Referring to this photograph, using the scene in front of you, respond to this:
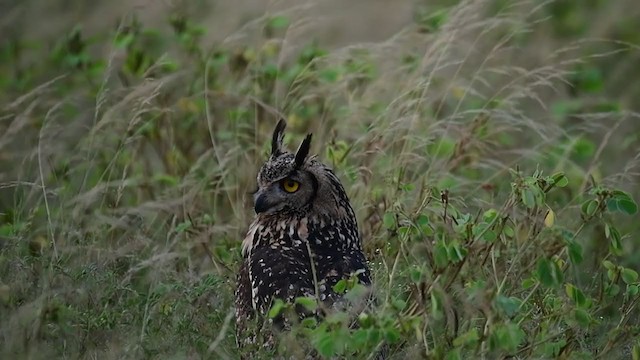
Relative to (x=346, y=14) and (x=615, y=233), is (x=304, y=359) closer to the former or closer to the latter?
(x=615, y=233)

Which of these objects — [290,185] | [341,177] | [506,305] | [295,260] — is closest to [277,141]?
[290,185]

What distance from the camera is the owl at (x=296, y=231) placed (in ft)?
18.2

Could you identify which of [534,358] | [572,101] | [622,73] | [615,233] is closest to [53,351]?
[534,358]

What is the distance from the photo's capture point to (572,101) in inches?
354

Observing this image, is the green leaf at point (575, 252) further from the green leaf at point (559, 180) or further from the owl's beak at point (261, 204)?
the owl's beak at point (261, 204)

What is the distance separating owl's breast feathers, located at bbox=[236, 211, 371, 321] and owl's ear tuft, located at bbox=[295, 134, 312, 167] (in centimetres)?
26

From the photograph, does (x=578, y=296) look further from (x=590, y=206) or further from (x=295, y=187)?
(x=295, y=187)

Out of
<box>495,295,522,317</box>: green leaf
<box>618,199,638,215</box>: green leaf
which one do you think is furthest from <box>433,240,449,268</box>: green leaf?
<box>618,199,638,215</box>: green leaf

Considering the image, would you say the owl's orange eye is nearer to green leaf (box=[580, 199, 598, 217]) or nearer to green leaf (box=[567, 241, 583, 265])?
green leaf (box=[580, 199, 598, 217])

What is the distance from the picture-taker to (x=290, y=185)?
596 centimetres

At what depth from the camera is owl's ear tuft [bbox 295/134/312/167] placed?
5719 mm

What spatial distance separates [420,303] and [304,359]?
47cm

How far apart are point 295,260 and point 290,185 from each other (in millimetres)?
487

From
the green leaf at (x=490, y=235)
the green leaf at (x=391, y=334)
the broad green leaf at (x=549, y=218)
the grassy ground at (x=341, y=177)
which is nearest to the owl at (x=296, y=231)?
the grassy ground at (x=341, y=177)
